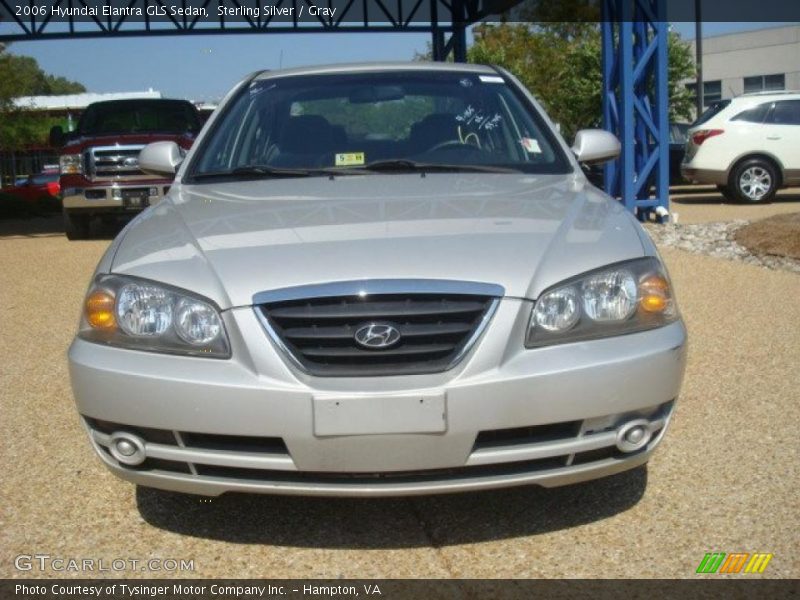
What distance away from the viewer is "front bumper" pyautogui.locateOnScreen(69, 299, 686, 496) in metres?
3.00

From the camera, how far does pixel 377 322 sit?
120 inches

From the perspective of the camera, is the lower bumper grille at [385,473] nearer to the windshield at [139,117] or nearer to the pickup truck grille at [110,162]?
the pickup truck grille at [110,162]

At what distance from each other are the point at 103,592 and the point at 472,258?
146 centimetres

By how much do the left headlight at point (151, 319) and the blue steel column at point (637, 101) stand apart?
1031cm

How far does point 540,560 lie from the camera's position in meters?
3.27

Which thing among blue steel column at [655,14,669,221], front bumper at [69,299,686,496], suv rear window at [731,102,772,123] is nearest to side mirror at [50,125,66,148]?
blue steel column at [655,14,669,221]

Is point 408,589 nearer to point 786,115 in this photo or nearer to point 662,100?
point 662,100

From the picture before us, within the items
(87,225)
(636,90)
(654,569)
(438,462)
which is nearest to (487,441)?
(438,462)

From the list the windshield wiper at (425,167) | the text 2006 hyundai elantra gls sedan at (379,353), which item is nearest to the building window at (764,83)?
the windshield wiper at (425,167)

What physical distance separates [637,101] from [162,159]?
946cm

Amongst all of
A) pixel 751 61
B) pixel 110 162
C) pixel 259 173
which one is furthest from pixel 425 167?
pixel 751 61

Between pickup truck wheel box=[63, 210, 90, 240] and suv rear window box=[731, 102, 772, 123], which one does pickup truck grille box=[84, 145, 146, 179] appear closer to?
pickup truck wheel box=[63, 210, 90, 240]

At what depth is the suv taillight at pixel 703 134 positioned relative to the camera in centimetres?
1642

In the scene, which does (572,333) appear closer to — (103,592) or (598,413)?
(598,413)
